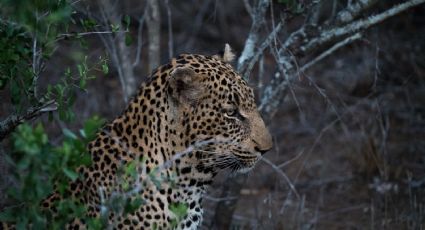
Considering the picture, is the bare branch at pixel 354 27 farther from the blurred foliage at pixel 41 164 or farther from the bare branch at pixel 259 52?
the blurred foliage at pixel 41 164

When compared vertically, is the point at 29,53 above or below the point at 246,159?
above

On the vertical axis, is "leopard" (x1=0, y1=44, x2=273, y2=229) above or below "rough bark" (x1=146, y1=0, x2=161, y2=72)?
below

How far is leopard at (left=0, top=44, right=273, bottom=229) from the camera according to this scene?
229 inches

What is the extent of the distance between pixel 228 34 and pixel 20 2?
10.5 metres

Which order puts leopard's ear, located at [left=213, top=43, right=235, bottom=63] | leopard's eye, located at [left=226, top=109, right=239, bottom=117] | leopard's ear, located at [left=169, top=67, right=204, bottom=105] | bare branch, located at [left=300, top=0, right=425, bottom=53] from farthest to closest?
bare branch, located at [left=300, top=0, right=425, bottom=53], leopard's ear, located at [left=213, top=43, right=235, bottom=63], leopard's eye, located at [left=226, top=109, right=239, bottom=117], leopard's ear, located at [left=169, top=67, right=204, bottom=105]

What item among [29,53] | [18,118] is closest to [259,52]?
[29,53]

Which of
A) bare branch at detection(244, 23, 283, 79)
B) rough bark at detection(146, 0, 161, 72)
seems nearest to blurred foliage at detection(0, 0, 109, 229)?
bare branch at detection(244, 23, 283, 79)

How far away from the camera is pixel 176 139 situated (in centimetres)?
586

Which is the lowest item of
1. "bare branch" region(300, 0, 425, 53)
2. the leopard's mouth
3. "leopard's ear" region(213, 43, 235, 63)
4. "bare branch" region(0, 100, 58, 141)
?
the leopard's mouth

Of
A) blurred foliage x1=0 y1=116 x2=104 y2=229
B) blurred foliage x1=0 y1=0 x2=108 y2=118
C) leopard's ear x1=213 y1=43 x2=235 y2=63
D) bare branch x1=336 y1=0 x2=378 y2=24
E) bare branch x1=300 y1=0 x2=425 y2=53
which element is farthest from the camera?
bare branch x1=336 y1=0 x2=378 y2=24

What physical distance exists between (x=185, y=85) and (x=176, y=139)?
398 mm

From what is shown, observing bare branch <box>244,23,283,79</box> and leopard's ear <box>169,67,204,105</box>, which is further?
bare branch <box>244,23,283,79</box>

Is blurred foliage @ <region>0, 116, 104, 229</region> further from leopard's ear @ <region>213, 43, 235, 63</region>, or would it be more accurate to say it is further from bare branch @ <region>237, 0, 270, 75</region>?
bare branch @ <region>237, 0, 270, 75</region>

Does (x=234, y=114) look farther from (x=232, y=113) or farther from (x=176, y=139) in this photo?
(x=176, y=139)
